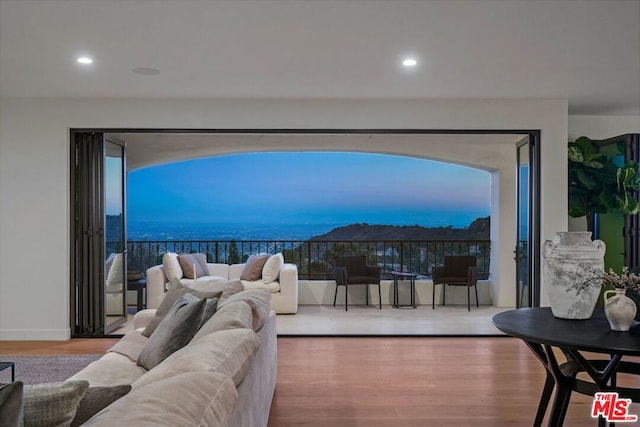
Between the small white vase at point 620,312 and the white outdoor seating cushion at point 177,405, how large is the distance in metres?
1.80

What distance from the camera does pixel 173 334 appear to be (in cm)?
273

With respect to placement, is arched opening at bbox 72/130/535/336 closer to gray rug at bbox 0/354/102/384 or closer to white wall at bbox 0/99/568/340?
white wall at bbox 0/99/568/340

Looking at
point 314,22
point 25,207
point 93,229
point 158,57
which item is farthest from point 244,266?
point 314,22

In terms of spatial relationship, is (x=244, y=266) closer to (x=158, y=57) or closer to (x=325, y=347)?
(x=325, y=347)

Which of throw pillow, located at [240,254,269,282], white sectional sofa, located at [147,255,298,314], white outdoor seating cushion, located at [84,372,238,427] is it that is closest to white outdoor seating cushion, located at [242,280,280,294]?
white sectional sofa, located at [147,255,298,314]

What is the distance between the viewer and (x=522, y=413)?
3410mm

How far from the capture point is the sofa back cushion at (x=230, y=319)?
8.18 ft

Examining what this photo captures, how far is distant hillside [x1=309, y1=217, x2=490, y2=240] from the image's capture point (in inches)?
381

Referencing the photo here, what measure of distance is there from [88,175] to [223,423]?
15.7 feet

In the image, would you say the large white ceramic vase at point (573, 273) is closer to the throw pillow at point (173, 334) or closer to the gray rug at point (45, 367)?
the throw pillow at point (173, 334)

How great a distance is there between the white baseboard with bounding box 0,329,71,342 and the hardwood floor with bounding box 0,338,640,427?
10 cm

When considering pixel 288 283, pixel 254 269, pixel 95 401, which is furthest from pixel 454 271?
pixel 95 401

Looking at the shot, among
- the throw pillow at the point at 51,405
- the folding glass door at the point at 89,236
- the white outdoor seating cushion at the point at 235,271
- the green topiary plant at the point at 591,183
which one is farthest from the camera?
the white outdoor seating cushion at the point at 235,271

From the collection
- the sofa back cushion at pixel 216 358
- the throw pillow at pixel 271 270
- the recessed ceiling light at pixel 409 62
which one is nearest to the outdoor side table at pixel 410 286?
the throw pillow at pixel 271 270
